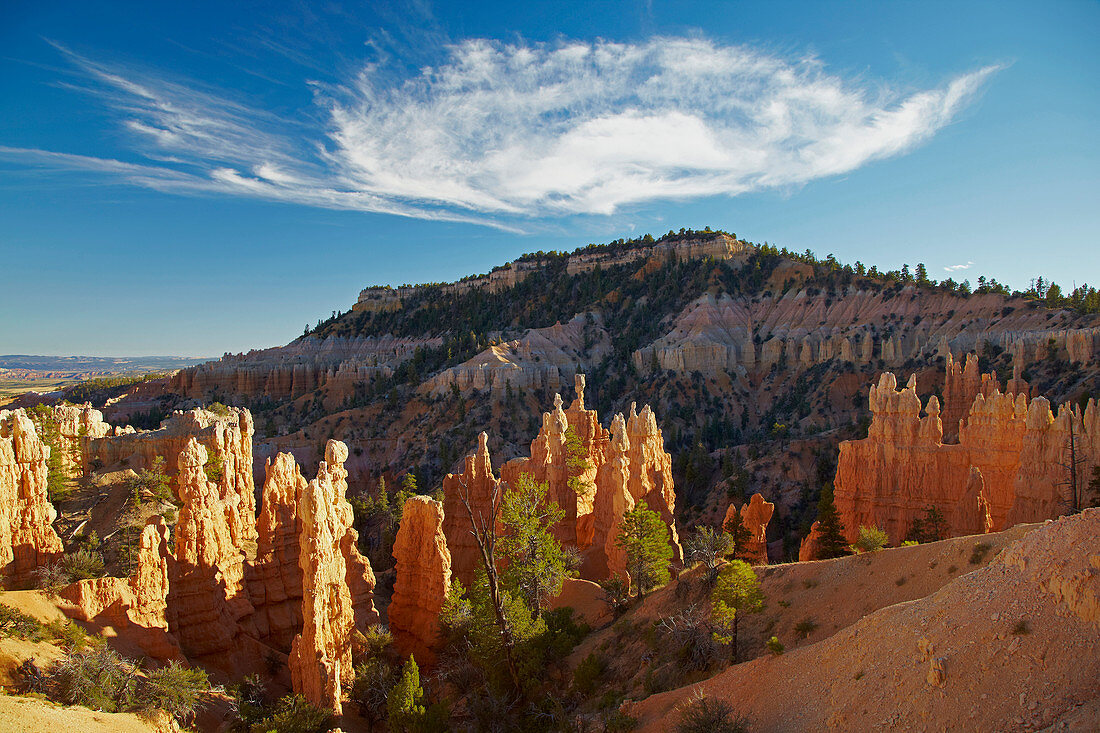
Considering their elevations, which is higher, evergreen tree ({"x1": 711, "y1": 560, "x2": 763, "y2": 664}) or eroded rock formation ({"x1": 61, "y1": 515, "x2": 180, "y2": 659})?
evergreen tree ({"x1": 711, "y1": 560, "x2": 763, "y2": 664})

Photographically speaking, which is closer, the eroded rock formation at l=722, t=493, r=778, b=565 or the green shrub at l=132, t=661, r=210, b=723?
the green shrub at l=132, t=661, r=210, b=723

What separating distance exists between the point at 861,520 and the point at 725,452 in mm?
24289

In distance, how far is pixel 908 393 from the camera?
32.9 meters

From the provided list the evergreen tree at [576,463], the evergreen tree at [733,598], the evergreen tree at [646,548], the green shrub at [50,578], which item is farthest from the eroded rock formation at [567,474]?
the green shrub at [50,578]

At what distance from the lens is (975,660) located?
946 centimetres

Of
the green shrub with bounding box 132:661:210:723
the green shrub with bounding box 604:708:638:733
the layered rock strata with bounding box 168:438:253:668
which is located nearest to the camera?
the green shrub with bounding box 604:708:638:733

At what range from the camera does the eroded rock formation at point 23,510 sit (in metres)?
19.7

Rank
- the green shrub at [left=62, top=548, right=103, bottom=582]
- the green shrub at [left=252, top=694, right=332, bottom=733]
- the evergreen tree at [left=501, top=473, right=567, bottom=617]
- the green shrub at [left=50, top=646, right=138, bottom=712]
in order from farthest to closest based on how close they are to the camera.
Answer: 1. the evergreen tree at [left=501, top=473, right=567, bottom=617]
2. the green shrub at [left=62, top=548, right=103, bottom=582]
3. the green shrub at [left=252, top=694, right=332, bottom=733]
4. the green shrub at [left=50, top=646, right=138, bottom=712]

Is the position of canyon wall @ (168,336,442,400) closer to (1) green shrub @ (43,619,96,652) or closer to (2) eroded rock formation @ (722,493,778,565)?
(2) eroded rock formation @ (722,493,778,565)

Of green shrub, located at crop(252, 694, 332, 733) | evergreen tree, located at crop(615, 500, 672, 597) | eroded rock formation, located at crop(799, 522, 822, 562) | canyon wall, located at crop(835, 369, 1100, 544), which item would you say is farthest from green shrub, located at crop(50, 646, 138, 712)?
canyon wall, located at crop(835, 369, 1100, 544)

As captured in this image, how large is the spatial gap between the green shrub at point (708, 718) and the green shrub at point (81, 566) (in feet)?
66.6

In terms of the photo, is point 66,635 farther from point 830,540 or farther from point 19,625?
point 830,540

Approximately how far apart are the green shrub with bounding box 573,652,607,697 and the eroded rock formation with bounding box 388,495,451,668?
7.00m

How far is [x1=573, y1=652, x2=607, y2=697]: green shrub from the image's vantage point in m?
16.7
